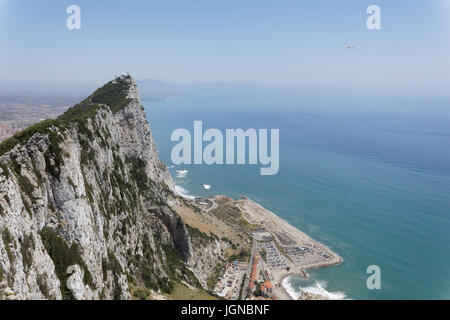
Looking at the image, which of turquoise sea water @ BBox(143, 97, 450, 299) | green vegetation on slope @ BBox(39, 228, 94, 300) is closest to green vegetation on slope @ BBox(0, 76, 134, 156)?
green vegetation on slope @ BBox(39, 228, 94, 300)

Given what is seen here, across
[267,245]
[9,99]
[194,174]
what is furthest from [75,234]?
[9,99]

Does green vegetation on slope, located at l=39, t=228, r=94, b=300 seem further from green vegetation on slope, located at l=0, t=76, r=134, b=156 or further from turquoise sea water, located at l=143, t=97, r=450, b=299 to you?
turquoise sea water, located at l=143, t=97, r=450, b=299

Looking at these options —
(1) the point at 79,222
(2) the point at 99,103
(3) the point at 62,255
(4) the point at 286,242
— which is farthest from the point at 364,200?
(3) the point at 62,255

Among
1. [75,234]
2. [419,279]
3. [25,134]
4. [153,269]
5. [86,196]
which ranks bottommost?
[419,279]

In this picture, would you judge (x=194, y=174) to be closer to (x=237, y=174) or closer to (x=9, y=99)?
(x=237, y=174)

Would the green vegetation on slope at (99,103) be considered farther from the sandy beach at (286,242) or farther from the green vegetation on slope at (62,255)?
the sandy beach at (286,242)

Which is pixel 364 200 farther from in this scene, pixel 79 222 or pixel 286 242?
pixel 79 222
